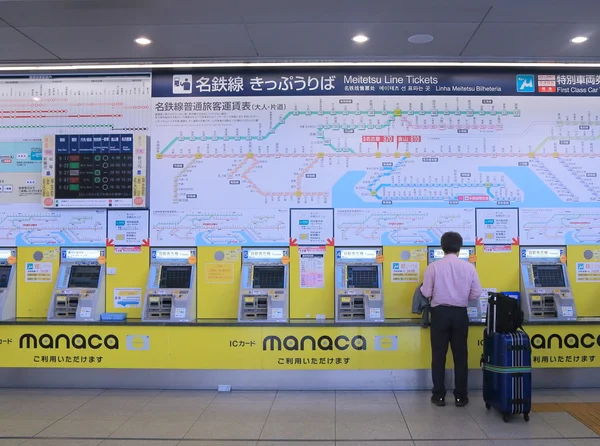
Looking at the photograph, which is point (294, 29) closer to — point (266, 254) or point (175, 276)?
point (266, 254)

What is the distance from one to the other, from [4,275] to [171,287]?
1.73 metres

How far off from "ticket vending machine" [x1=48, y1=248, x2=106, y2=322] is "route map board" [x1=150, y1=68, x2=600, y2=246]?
2.62 ft

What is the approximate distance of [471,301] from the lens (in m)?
5.29

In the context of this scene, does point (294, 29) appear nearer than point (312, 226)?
Yes

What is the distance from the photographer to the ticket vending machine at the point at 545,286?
533 centimetres

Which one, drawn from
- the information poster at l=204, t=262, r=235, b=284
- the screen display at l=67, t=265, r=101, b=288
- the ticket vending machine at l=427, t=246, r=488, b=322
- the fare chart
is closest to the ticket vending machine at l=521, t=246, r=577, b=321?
the ticket vending machine at l=427, t=246, r=488, b=322

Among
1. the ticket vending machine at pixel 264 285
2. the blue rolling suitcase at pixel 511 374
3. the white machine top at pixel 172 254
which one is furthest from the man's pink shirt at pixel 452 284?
the white machine top at pixel 172 254

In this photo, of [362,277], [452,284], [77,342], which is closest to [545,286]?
[452,284]

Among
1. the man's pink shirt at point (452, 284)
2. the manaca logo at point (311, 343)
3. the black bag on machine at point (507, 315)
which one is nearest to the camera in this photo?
the black bag on machine at point (507, 315)

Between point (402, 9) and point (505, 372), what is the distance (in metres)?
2.90

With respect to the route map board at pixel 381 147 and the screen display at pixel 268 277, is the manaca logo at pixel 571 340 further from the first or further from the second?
the screen display at pixel 268 277

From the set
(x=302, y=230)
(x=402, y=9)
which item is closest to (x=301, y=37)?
(x=402, y=9)

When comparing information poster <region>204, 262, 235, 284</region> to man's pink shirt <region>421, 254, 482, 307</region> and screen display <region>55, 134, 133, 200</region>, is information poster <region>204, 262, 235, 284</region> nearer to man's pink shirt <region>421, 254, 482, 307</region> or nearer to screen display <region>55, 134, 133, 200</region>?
screen display <region>55, 134, 133, 200</region>

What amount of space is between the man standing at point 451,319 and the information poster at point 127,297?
9.38ft
